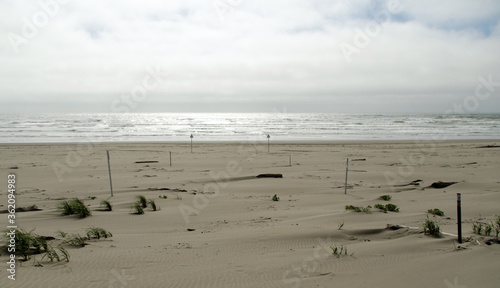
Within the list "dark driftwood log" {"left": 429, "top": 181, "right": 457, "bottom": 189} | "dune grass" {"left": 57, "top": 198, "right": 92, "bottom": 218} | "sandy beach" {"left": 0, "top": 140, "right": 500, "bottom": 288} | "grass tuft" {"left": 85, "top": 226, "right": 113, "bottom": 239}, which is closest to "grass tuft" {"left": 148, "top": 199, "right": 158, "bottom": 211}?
"sandy beach" {"left": 0, "top": 140, "right": 500, "bottom": 288}

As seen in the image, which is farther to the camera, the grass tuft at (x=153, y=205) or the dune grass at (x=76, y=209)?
the grass tuft at (x=153, y=205)

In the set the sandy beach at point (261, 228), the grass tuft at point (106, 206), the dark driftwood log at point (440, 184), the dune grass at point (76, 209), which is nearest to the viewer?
the sandy beach at point (261, 228)

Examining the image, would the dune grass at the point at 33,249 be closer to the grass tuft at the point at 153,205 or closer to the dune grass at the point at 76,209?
the dune grass at the point at 76,209

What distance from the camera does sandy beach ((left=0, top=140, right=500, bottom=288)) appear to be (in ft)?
16.9

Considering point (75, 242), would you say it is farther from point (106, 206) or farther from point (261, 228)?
point (106, 206)

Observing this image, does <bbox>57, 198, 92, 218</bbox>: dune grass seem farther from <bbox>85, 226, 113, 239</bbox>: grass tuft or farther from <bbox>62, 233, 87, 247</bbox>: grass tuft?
<bbox>62, 233, 87, 247</bbox>: grass tuft

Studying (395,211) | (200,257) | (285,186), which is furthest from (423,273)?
(285,186)

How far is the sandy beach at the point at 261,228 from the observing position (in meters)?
5.14

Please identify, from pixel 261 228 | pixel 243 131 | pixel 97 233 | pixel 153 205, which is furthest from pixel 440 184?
pixel 243 131

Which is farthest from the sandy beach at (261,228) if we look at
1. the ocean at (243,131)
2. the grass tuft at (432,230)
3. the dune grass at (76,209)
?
the ocean at (243,131)

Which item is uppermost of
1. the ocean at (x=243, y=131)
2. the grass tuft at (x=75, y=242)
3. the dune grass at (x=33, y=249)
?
the ocean at (x=243, y=131)

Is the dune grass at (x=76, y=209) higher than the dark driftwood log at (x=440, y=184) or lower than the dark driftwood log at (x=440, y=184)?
higher

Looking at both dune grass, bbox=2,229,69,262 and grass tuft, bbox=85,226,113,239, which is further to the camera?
grass tuft, bbox=85,226,113,239

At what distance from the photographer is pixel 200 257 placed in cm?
616
